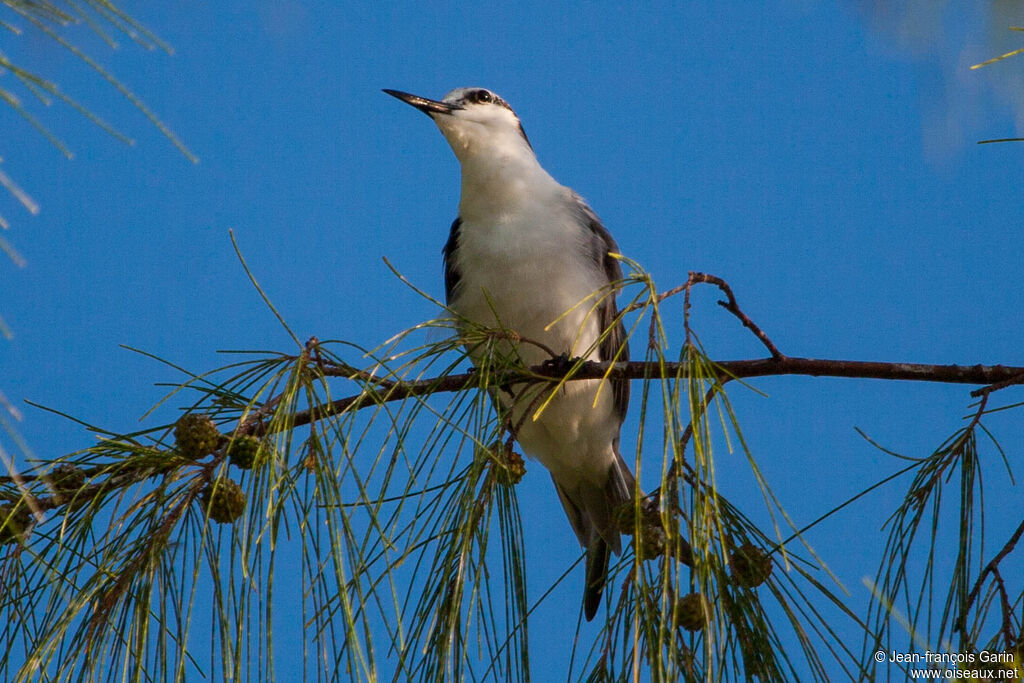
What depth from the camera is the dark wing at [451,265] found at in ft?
6.78

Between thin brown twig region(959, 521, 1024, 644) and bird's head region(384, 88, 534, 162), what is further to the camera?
bird's head region(384, 88, 534, 162)

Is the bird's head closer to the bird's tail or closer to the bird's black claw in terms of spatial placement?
the bird's tail

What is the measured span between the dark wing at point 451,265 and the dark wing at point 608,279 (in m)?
0.26

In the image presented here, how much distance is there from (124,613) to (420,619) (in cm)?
29

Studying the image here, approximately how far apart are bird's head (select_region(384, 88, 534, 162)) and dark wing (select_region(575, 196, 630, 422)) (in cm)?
22

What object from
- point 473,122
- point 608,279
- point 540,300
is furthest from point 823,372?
point 473,122

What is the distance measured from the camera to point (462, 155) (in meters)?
2.21

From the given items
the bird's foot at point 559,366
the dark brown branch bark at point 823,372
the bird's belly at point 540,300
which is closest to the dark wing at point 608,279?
the bird's belly at point 540,300

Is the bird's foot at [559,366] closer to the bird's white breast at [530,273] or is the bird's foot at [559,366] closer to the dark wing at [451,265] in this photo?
the bird's white breast at [530,273]

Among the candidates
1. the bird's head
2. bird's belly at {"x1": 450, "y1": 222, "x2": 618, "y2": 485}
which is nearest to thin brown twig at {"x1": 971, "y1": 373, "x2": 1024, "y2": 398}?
bird's belly at {"x1": 450, "y1": 222, "x2": 618, "y2": 485}

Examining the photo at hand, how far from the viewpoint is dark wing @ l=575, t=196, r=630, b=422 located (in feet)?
6.68

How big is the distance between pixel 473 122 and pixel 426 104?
0.36 feet

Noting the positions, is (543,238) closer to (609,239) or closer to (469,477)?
(609,239)

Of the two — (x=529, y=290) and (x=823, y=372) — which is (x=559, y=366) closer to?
(x=823, y=372)
